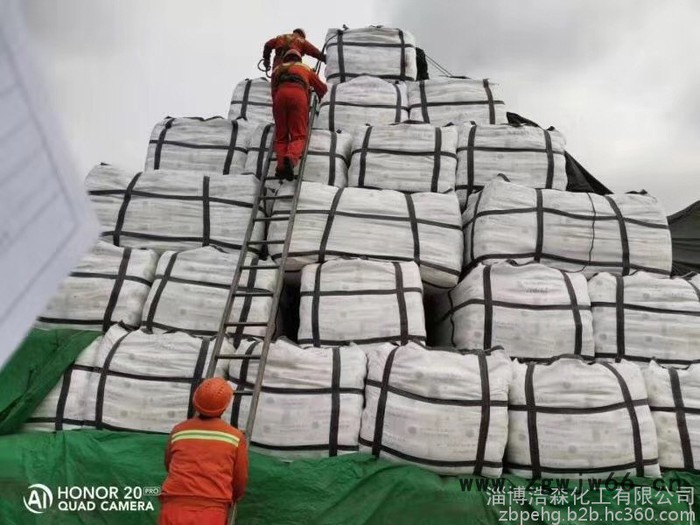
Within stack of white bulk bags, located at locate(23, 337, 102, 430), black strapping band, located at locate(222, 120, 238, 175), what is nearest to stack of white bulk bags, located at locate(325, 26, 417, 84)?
black strapping band, located at locate(222, 120, 238, 175)

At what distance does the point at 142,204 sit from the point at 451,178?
8.97ft

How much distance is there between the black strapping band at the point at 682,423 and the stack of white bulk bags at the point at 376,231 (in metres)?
1.68

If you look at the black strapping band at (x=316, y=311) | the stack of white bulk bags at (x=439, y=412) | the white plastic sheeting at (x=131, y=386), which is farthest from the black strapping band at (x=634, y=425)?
the white plastic sheeting at (x=131, y=386)

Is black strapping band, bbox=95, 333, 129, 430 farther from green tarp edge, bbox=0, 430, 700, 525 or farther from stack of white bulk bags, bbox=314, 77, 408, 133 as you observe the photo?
stack of white bulk bags, bbox=314, 77, 408, 133

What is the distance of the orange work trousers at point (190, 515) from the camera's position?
2514 millimetres

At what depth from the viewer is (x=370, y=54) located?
734cm

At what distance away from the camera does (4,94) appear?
0.53 metres

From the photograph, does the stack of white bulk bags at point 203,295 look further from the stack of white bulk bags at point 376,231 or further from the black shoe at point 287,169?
the black shoe at point 287,169

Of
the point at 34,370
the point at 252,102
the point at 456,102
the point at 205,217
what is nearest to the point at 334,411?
the point at 34,370

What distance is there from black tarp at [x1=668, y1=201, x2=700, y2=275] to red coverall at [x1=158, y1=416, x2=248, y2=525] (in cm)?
558

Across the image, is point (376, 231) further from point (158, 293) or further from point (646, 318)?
point (646, 318)

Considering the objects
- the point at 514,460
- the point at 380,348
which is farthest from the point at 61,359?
the point at 514,460
